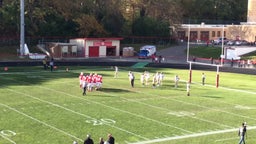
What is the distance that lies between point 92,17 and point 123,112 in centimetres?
5037

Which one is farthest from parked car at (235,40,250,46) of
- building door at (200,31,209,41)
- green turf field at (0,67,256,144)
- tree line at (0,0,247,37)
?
green turf field at (0,67,256,144)

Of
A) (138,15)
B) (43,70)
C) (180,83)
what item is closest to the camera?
(180,83)

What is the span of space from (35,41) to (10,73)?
2792 cm

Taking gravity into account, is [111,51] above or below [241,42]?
below

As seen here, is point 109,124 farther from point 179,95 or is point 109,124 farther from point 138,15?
point 138,15

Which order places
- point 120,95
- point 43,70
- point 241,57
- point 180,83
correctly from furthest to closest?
point 241,57, point 43,70, point 180,83, point 120,95

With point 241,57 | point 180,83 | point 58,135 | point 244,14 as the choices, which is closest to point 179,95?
point 180,83

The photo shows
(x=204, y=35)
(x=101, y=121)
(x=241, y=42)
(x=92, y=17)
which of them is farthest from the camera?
(x=204, y=35)

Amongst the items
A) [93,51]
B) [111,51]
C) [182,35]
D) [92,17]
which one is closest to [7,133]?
[93,51]

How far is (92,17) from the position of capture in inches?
3125

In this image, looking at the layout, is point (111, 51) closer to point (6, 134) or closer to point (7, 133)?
point (7, 133)

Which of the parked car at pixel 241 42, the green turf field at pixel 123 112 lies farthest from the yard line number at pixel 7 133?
Answer: the parked car at pixel 241 42

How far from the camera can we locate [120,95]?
3684cm

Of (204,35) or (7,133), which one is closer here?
(7,133)
